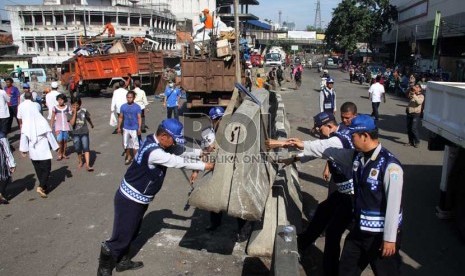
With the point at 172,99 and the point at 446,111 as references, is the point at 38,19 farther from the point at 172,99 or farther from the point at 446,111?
the point at 446,111

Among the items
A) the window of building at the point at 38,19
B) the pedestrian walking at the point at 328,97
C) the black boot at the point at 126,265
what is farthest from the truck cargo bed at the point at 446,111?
the window of building at the point at 38,19

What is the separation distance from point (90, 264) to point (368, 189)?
10.8 feet

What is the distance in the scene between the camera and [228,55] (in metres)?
14.4

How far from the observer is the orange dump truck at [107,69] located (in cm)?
2248

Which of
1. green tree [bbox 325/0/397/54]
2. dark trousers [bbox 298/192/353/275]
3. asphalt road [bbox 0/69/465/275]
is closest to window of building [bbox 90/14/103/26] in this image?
green tree [bbox 325/0/397/54]

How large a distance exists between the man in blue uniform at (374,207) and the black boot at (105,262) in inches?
93.7

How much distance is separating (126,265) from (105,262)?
38 cm

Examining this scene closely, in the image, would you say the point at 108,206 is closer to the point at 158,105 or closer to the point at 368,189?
the point at 368,189

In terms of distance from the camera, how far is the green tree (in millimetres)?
54812

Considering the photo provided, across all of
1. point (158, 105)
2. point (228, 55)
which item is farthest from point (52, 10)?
point (228, 55)

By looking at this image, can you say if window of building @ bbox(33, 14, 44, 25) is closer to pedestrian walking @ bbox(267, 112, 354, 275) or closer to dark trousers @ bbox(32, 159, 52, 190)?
dark trousers @ bbox(32, 159, 52, 190)

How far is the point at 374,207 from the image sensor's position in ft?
11.0

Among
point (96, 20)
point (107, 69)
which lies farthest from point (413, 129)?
point (96, 20)

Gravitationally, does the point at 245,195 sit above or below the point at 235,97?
below
